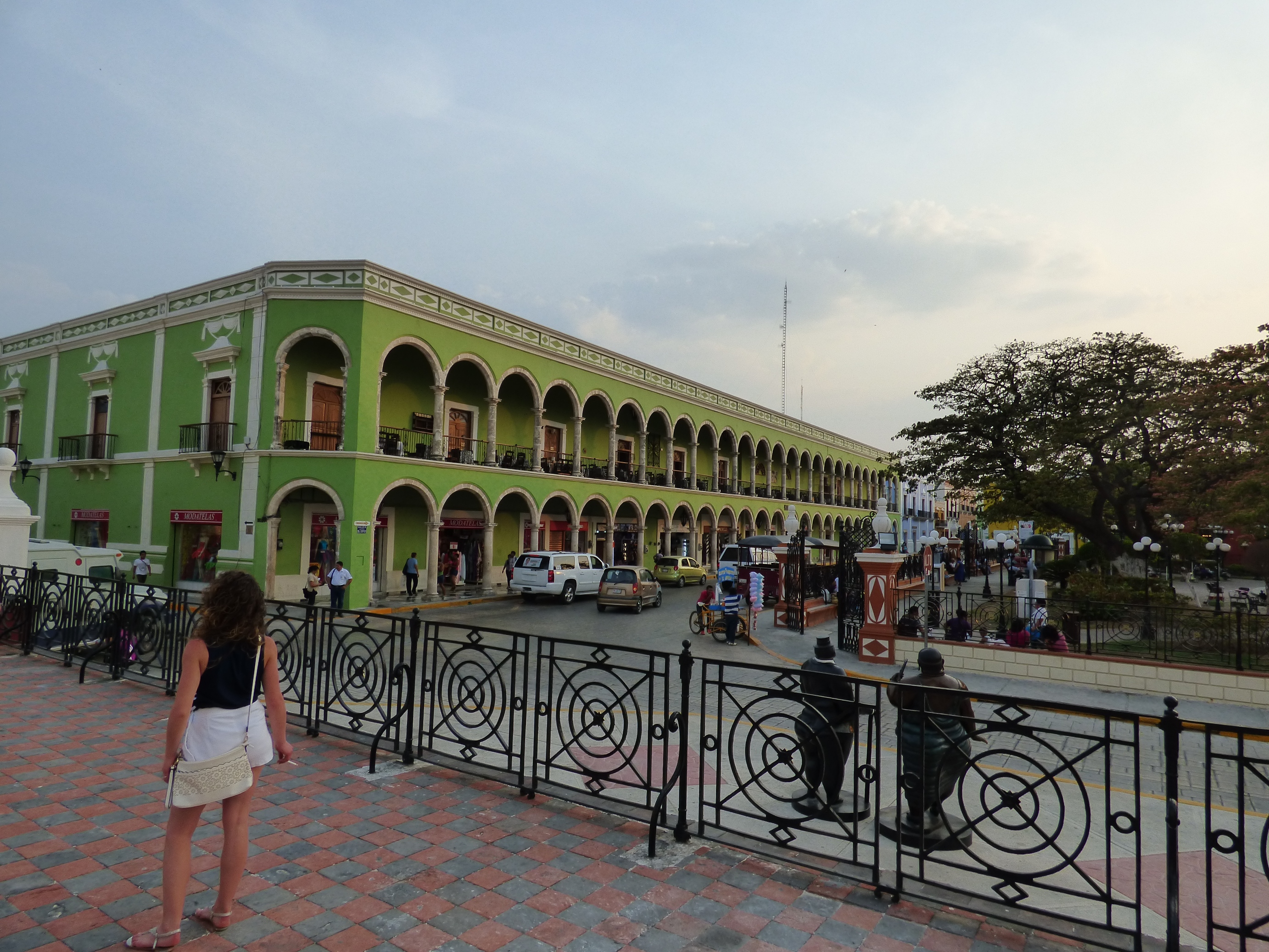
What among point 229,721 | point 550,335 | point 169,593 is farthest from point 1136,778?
point 550,335

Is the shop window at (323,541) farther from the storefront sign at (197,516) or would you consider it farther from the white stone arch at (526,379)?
the white stone arch at (526,379)

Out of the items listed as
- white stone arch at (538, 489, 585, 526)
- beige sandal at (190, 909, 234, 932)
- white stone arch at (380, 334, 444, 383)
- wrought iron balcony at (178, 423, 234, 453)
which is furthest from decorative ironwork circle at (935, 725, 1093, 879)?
wrought iron balcony at (178, 423, 234, 453)

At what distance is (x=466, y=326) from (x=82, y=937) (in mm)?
21625

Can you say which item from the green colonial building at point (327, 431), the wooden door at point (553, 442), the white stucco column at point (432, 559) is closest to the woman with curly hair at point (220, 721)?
the green colonial building at point (327, 431)

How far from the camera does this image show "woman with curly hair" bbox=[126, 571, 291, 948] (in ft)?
10.3

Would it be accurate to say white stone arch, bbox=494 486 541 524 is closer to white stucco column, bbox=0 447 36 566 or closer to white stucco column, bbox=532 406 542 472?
white stucco column, bbox=532 406 542 472

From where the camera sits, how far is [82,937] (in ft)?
10.4

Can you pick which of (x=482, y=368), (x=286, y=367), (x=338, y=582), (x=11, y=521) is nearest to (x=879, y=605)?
(x=338, y=582)

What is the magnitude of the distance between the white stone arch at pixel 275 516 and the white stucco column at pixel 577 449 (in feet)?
33.6

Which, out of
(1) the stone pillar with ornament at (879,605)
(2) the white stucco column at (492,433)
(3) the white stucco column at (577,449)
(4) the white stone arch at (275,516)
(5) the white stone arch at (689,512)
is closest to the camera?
(1) the stone pillar with ornament at (879,605)

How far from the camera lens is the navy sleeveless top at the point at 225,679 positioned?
130 inches

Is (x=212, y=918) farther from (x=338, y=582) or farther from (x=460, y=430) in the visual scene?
(x=460, y=430)

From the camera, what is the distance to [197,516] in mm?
21750

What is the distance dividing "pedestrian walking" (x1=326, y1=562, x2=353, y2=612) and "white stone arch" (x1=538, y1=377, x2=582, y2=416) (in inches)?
433
